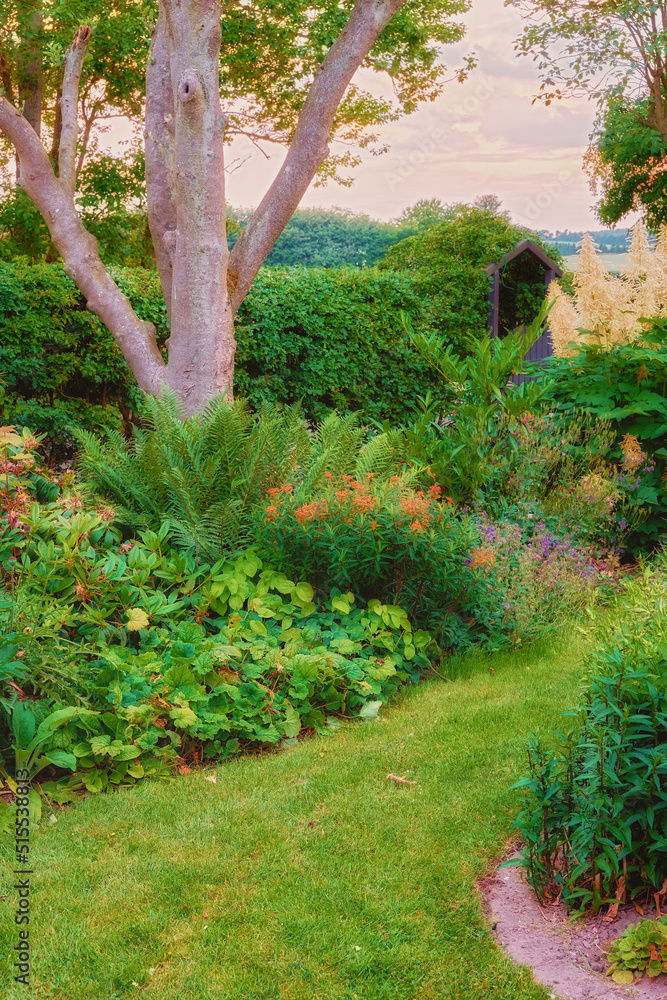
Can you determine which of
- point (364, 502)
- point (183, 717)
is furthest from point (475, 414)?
point (183, 717)

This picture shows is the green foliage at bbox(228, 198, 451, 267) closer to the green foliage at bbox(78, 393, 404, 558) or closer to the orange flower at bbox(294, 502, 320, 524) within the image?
the green foliage at bbox(78, 393, 404, 558)

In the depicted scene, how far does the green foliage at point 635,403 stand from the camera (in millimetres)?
6250

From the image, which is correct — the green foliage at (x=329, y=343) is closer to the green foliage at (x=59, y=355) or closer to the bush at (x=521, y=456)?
the green foliage at (x=59, y=355)

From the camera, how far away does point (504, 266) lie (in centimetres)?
1438

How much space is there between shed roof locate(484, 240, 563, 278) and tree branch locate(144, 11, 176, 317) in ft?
20.5

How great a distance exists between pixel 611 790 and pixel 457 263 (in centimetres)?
1070

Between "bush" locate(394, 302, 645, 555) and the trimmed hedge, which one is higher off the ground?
the trimmed hedge

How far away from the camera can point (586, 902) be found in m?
2.56

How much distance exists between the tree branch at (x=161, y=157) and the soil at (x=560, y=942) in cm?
564

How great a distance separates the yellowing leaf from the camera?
4.06 metres

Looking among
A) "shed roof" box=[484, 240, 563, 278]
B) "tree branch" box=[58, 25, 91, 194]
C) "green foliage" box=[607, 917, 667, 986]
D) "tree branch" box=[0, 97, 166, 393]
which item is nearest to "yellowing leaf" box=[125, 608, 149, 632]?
"green foliage" box=[607, 917, 667, 986]

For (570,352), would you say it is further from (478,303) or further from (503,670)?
(478,303)

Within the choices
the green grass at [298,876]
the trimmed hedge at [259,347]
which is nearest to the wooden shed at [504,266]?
the trimmed hedge at [259,347]

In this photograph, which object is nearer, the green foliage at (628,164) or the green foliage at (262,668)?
the green foliage at (262,668)
